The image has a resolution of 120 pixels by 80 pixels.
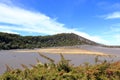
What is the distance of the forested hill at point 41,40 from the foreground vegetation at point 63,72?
4357 cm

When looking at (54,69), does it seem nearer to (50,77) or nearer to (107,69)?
(50,77)

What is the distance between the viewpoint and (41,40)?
5744 centimetres

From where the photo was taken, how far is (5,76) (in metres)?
6.97

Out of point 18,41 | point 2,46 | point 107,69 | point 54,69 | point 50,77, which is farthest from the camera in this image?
point 18,41

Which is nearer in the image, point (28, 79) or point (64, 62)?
point (28, 79)

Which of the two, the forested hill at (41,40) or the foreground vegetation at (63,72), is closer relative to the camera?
the foreground vegetation at (63,72)

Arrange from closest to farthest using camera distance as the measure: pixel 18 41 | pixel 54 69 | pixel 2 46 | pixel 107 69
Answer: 1. pixel 54 69
2. pixel 107 69
3. pixel 2 46
4. pixel 18 41

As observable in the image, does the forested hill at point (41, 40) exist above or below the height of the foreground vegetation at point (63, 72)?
above

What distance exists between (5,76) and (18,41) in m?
47.4

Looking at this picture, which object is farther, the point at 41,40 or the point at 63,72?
the point at 41,40

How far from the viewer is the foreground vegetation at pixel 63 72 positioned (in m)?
6.98

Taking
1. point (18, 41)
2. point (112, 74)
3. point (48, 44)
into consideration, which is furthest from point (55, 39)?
point (112, 74)

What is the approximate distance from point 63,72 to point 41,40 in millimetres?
50333

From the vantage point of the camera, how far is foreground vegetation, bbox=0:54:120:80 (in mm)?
6980
